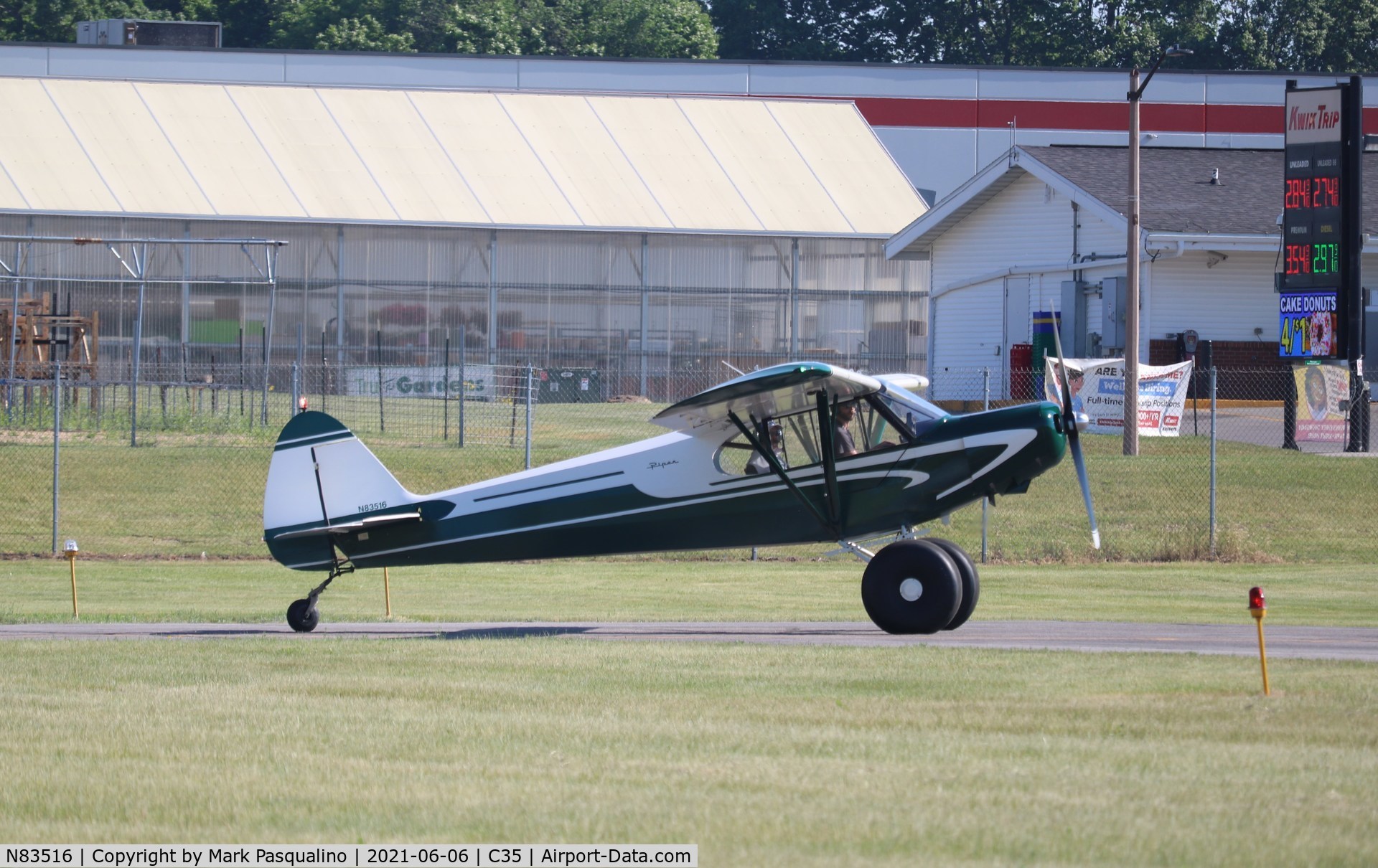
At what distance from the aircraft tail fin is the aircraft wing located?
8.76 ft

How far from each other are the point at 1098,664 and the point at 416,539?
20.3ft

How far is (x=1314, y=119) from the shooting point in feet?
98.4

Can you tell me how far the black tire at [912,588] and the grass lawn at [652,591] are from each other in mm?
2146

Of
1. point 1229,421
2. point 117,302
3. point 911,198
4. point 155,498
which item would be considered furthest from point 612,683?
point 911,198

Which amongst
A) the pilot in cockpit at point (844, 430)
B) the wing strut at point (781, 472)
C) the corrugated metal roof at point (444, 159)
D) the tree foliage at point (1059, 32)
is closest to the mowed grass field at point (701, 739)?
the wing strut at point (781, 472)

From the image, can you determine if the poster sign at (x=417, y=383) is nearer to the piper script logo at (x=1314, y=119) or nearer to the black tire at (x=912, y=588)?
the piper script logo at (x=1314, y=119)

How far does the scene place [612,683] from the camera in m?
10.3

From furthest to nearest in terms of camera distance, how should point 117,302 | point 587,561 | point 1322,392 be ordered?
point 117,302
point 1322,392
point 587,561

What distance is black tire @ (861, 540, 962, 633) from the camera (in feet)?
42.0

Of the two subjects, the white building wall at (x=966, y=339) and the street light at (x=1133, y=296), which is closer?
the street light at (x=1133, y=296)

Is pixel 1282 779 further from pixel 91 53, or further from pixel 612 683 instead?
pixel 91 53

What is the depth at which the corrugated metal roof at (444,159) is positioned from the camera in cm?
4209

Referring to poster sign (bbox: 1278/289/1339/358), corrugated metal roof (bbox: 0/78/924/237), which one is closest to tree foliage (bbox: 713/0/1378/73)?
corrugated metal roof (bbox: 0/78/924/237)

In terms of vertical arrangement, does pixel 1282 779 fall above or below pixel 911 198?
below
